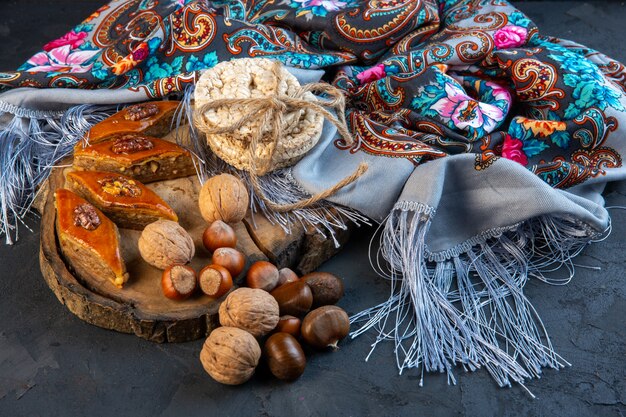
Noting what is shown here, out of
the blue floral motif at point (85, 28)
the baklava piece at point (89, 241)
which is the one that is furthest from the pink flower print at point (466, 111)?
the blue floral motif at point (85, 28)

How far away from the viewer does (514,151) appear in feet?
7.39

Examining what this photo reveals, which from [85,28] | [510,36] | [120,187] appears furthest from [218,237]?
[510,36]

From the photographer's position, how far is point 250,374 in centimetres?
171

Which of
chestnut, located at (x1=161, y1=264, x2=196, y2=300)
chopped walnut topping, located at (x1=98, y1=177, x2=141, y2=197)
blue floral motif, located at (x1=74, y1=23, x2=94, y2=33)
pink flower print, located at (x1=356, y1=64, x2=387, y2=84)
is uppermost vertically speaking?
blue floral motif, located at (x1=74, y1=23, x2=94, y2=33)

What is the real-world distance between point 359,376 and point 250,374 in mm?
259

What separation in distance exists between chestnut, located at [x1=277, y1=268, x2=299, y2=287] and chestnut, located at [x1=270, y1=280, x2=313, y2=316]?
0.06 metres

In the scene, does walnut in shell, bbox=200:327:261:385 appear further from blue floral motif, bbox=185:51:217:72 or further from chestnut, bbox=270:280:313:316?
blue floral motif, bbox=185:51:217:72

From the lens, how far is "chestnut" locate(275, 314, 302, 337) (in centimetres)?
179

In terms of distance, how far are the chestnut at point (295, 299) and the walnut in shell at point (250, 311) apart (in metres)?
0.05

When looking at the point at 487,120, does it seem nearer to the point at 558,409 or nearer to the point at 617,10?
the point at 558,409

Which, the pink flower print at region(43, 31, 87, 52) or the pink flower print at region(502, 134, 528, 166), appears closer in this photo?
the pink flower print at region(502, 134, 528, 166)

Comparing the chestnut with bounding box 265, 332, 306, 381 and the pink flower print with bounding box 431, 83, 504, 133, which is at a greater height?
the pink flower print with bounding box 431, 83, 504, 133

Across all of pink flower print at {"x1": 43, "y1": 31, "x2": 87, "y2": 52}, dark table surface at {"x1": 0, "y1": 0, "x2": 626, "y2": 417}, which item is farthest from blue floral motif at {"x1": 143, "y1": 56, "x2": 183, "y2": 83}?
dark table surface at {"x1": 0, "y1": 0, "x2": 626, "y2": 417}

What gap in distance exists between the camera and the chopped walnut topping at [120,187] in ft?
6.35
